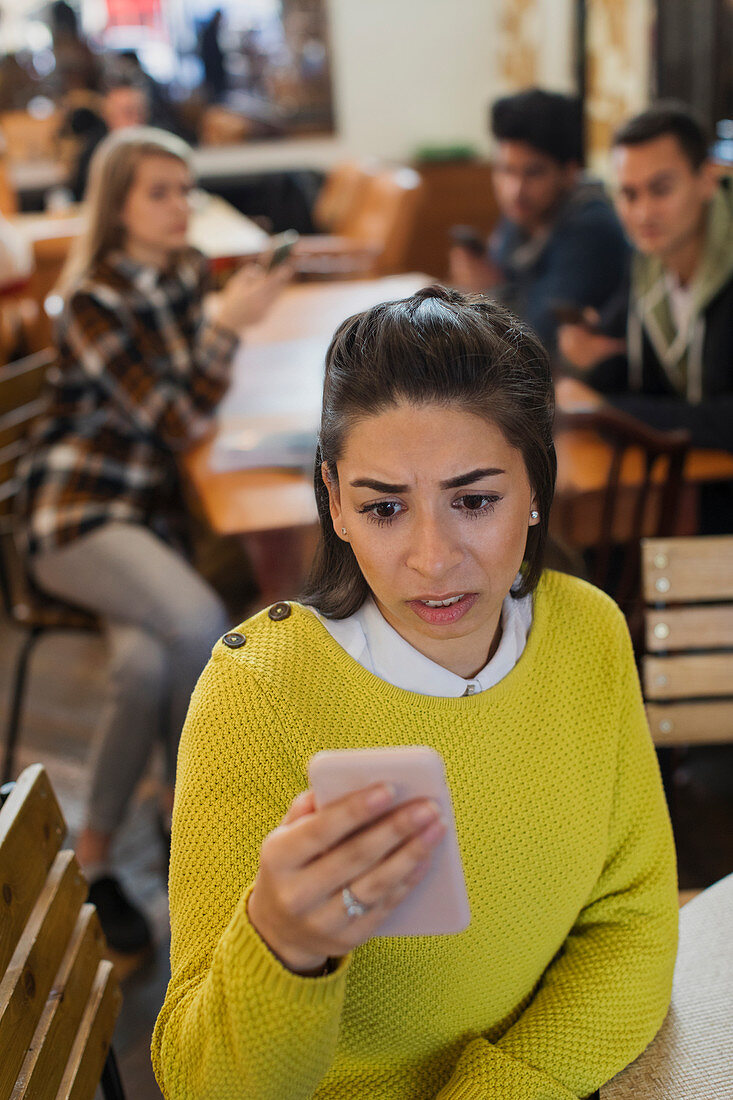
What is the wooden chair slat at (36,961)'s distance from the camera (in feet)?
2.74

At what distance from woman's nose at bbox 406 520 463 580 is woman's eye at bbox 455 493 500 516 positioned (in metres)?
0.03

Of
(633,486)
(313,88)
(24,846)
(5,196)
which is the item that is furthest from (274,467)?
(313,88)

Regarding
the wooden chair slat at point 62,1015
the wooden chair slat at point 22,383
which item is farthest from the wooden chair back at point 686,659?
the wooden chair slat at point 22,383

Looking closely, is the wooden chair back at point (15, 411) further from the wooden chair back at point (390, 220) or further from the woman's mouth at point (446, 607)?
the wooden chair back at point (390, 220)

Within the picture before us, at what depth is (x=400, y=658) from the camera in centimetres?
90

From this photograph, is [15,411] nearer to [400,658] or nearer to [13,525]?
[13,525]

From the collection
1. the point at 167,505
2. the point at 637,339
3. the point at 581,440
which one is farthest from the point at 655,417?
the point at 167,505

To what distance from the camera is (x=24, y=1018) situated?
871 millimetres

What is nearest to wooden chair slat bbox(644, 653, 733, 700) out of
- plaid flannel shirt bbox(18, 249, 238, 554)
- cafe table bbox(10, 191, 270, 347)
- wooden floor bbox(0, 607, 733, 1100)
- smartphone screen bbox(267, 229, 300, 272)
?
wooden floor bbox(0, 607, 733, 1100)

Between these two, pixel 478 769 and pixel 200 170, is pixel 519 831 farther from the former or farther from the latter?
pixel 200 170

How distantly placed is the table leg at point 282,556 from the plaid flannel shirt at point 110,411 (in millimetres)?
328

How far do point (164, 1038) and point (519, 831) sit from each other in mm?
330

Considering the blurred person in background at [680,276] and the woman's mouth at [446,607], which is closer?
the woman's mouth at [446,607]

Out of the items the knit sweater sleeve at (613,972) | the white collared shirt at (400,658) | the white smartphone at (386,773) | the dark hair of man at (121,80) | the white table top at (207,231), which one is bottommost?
the knit sweater sleeve at (613,972)
